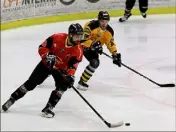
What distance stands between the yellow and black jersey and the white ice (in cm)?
47

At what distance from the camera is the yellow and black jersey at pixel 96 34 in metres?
4.61

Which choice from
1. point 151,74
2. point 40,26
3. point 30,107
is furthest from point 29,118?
point 40,26

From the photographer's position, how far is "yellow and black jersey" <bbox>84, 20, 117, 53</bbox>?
4605 mm

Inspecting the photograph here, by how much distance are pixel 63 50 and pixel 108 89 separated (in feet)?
3.36

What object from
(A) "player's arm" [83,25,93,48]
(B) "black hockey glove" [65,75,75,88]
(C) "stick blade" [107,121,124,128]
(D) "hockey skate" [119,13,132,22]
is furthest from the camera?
(D) "hockey skate" [119,13,132,22]

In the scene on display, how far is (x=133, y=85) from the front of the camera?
15.9 ft

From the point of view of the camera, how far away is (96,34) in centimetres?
466

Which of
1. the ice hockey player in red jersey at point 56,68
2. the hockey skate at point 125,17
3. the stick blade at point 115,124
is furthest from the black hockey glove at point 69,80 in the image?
the hockey skate at point 125,17

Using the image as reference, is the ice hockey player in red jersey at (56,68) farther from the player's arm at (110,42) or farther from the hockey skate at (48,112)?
the player's arm at (110,42)

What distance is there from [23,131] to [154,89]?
1.66 meters

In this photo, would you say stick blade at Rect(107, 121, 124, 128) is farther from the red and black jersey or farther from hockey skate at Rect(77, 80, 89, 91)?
hockey skate at Rect(77, 80, 89, 91)

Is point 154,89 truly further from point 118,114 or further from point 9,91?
point 9,91

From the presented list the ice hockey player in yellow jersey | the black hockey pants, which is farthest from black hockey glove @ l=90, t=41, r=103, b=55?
the black hockey pants

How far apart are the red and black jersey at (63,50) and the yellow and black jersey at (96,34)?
0.69 metres
